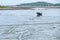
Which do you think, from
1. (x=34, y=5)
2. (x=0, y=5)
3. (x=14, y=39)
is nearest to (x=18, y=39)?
(x=14, y=39)

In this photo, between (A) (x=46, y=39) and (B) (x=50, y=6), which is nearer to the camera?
(A) (x=46, y=39)

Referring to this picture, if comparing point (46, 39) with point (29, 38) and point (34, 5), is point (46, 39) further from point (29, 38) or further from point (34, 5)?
point (34, 5)

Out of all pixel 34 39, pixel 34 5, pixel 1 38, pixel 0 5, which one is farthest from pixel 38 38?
pixel 34 5

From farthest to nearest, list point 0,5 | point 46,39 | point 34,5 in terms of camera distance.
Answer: point 34,5
point 0,5
point 46,39

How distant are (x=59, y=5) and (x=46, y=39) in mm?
116766

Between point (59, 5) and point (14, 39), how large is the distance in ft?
384

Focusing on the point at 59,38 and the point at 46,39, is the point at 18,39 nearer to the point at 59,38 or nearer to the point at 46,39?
the point at 46,39

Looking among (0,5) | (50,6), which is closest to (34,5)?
(50,6)

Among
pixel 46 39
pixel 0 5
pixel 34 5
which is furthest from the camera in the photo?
pixel 34 5

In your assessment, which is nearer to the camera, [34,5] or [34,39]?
[34,39]

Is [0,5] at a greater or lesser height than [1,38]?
greater

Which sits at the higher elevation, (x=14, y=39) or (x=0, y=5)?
(x=0, y=5)

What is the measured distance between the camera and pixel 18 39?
1092 cm

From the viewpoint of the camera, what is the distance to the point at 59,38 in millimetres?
11211
